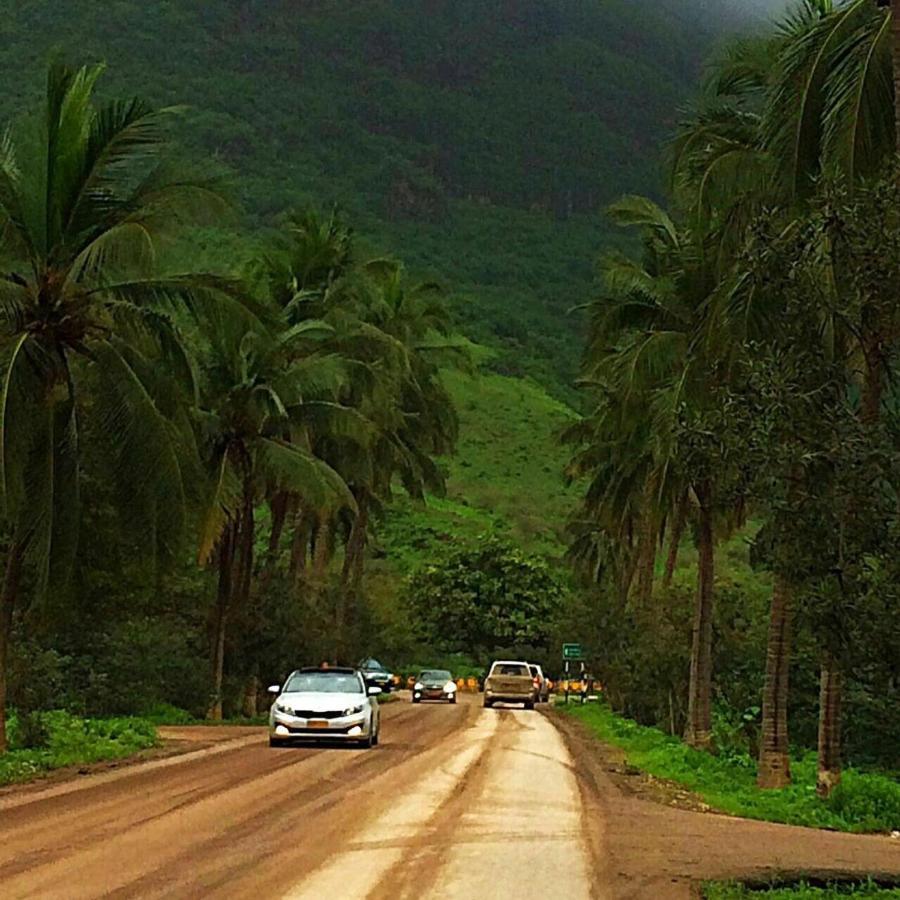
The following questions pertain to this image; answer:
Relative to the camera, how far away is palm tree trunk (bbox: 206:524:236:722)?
119ft

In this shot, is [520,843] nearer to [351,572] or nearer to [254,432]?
[254,432]

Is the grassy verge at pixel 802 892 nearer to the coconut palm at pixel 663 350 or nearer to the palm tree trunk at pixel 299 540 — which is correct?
the coconut palm at pixel 663 350

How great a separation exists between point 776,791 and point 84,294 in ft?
37.3

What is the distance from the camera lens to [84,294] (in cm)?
2033

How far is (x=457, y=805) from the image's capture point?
16984 millimetres

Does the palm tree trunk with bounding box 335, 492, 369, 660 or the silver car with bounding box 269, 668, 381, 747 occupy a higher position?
the palm tree trunk with bounding box 335, 492, 369, 660

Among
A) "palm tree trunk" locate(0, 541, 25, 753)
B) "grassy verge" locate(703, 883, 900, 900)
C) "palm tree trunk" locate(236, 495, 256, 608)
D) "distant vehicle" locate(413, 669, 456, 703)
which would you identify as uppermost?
"palm tree trunk" locate(236, 495, 256, 608)

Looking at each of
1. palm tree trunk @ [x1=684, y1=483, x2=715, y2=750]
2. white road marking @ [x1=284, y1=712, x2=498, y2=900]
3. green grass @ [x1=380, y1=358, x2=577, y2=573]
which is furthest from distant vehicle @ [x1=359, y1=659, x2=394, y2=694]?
green grass @ [x1=380, y1=358, x2=577, y2=573]

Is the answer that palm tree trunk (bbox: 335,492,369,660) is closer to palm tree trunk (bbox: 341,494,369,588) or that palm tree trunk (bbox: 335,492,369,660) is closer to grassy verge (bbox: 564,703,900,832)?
palm tree trunk (bbox: 341,494,369,588)

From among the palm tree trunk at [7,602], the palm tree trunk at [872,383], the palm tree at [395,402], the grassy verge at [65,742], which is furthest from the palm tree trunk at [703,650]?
the palm tree trunk at [872,383]

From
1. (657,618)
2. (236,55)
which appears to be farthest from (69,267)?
(236,55)

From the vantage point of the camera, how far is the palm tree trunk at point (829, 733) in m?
18.1

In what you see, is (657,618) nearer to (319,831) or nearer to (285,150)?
(319,831)

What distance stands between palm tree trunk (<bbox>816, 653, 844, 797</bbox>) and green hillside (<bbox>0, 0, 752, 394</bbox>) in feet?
290
